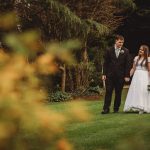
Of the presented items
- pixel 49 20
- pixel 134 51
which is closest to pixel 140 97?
pixel 49 20

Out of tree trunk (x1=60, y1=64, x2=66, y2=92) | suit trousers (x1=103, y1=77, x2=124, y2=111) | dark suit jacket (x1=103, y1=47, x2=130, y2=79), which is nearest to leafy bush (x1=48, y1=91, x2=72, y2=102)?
tree trunk (x1=60, y1=64, x2=66, y2=92)

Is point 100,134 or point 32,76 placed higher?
point 32,76

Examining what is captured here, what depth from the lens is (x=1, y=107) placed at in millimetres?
1765

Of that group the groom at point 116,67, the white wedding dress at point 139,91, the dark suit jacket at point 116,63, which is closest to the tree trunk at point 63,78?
the white wedding dress at point 139,91

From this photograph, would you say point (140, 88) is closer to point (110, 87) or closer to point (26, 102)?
point (110, 87)

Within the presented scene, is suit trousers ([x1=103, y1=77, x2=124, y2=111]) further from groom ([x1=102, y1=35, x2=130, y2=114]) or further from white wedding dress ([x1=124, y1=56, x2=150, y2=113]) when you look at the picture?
white wedding dress ([x1=124, y1=56, x2=150, y2=113])

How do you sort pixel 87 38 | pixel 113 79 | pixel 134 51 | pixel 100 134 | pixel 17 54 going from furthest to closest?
pixel 134 51 → pixel 87 38 → pixel 113 79 → pixel 100 134 → pixel 17 54

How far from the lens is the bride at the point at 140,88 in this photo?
46.3 ft

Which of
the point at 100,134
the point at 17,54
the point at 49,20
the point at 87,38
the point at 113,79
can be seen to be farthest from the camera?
the point at 87,38

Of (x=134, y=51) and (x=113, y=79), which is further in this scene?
(x=134, y=51)

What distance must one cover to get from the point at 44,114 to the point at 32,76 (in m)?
0.24

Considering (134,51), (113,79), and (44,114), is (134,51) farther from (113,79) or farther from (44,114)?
(44,114)

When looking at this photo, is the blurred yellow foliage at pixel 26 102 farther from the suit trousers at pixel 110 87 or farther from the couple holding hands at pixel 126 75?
the suit trousers at pixel 110 87

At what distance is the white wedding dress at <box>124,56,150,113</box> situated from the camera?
562 inches
